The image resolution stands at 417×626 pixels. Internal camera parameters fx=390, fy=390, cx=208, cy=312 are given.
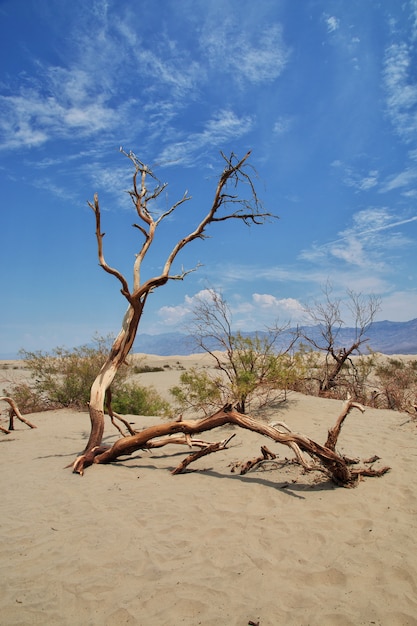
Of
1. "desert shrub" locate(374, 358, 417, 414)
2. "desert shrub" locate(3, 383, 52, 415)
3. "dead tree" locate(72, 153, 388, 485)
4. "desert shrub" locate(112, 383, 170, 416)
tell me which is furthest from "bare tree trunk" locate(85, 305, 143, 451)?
"desert shrub" locate(374, 358, 417, 414)

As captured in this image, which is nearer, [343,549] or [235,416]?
[343,549]

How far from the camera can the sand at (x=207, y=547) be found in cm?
309

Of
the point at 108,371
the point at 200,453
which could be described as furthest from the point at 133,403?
the point at 200,453

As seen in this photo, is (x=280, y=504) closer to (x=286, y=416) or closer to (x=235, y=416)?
(x=235, y=416)

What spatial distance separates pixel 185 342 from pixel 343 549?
302 inches

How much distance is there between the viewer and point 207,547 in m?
4.00

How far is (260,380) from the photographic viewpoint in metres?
10.4

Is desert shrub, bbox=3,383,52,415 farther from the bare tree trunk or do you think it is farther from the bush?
the bare tree trunk

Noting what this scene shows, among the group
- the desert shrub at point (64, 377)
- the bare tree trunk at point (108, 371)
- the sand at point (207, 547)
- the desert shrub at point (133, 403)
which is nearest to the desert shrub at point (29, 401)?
the desert shrub at point (64, 377)

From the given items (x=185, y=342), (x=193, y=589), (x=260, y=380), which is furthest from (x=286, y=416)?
(x=193, y=589)

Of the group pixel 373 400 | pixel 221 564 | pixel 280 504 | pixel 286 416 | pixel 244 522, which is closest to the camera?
pixel 221 564

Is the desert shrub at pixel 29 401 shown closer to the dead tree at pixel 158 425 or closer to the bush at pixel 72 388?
the bush at pixel 72 388

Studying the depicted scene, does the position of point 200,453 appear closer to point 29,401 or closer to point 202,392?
point 202,392

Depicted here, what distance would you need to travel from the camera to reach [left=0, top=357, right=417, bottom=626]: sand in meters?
3.09
